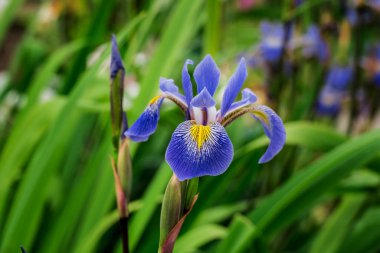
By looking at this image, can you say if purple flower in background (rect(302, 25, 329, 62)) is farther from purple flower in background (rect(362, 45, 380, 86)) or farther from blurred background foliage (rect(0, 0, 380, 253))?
purple flower in background (rect(362, 45, 380, 86))

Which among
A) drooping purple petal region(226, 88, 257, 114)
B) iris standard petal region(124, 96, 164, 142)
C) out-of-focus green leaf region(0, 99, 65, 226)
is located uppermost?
out-of-focus green leaf region(0, 99, 65, 226)

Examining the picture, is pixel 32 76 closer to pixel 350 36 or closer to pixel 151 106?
pixel 350 36

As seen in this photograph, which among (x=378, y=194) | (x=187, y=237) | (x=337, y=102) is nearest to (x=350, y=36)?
(x=337, y=102)

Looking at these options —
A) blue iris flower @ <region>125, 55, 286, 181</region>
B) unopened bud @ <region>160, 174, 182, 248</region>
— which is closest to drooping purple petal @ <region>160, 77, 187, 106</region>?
blue iris flower @ <region>125, 55, 286, 181</region>

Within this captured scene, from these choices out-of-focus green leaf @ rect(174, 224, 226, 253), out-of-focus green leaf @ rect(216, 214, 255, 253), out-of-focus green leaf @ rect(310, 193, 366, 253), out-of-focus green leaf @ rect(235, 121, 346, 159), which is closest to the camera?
out-of-focus green leaf @ rect(216, 214, 255, 253)

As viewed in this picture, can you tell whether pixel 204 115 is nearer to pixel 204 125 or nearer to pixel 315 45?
pixel 204 125

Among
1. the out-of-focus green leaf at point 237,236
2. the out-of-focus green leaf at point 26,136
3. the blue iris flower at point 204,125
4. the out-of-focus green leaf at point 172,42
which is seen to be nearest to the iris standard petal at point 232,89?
the blue iris flower at point 204,125
